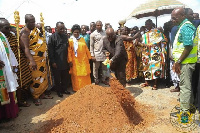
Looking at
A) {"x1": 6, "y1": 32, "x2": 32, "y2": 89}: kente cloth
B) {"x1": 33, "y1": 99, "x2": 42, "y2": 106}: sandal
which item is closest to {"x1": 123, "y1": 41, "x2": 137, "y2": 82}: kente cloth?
{"x1": 33, "y1": 99, "x2": 42, "y2": 106}: sandal

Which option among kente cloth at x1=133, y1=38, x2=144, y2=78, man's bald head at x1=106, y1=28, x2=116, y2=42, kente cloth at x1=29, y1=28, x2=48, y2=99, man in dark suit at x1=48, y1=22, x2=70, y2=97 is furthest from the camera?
kente cloth at x1=133, y1=38, x2=144, y2=78

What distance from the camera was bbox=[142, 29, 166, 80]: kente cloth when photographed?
5.00 m

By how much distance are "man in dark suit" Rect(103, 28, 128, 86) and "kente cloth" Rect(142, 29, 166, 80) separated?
3.77 ft

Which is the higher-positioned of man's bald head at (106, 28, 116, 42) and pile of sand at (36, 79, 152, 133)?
man's bald head at (106, 28, 116, 42)

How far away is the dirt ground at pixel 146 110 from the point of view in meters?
3.01

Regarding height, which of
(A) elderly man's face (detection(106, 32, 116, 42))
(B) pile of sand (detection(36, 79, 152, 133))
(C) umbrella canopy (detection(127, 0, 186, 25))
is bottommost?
(B) pile of sand (detection(36, 79, 152, 133))

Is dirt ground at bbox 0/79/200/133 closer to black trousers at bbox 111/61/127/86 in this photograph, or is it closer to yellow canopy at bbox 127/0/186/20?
black trousers at bbox 111/61/127/86

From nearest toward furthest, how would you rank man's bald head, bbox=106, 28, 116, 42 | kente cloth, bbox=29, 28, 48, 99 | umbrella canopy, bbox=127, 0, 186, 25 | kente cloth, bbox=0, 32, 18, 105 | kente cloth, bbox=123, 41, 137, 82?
kente cloth, bbox=0, 32, 18, 105, man's bald head, bbox=106, 28, 116, 42, kente cloth, bbox=29, 28, 48, 99, kente cloth, bbox=123, 41, 137, 82, umbrella canopy, bbox=127, 0, 186, 25

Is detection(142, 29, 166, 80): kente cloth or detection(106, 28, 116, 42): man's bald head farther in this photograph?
detection(142, 29, 166, 80): kente cloth

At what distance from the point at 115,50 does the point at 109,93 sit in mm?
1006

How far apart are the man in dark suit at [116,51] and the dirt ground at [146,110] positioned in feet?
2.88

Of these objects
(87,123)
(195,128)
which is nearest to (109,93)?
(87,123)

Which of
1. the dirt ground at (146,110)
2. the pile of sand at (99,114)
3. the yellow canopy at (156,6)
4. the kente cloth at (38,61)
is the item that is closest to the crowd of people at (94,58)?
the kente cloth at (38,61)

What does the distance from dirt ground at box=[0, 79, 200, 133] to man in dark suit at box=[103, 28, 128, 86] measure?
878 millimetres
